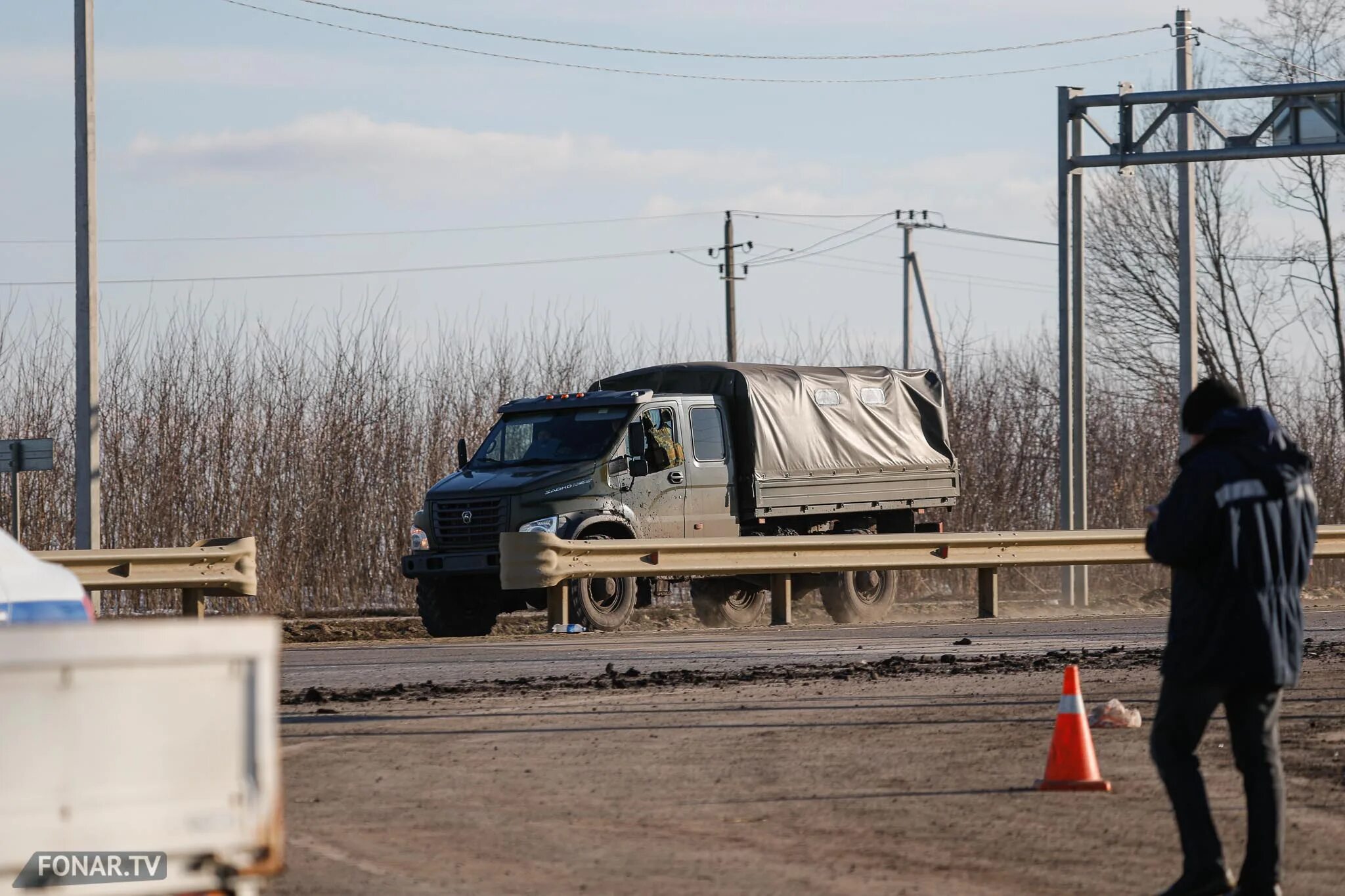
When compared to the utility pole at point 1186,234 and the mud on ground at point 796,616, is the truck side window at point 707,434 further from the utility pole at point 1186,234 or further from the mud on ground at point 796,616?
the utility pole at point 1186,234

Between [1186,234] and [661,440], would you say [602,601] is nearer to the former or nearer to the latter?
[661,440]

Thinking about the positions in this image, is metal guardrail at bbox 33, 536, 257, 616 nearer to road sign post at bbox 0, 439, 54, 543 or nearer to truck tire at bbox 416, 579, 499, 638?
truck tire at bbox 416, 579, 499, 638

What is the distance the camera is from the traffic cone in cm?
843

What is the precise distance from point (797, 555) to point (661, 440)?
2166mm

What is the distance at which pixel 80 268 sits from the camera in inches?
858

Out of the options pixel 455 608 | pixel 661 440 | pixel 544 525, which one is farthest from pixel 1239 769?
pixel 455 608

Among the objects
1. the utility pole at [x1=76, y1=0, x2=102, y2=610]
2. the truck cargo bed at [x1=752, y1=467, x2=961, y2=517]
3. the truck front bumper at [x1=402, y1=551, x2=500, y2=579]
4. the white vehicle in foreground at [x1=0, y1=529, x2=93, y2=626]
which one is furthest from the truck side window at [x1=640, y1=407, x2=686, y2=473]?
the white vehicle in foreground at [x1=0, y1=529, x2=93, y2=626]

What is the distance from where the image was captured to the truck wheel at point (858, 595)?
23.2m

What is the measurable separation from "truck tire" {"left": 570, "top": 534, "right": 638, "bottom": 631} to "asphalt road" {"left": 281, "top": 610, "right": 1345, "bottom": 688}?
0.36 meters

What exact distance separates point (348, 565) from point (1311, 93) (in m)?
15.4

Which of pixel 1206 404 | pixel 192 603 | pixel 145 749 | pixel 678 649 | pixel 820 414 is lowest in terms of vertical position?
pixel 678 649

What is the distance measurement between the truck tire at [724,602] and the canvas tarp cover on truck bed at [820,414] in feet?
5.38

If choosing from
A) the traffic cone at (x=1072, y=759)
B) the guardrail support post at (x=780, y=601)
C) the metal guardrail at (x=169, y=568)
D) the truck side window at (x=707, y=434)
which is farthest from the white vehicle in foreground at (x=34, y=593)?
the guardrail support post at (x=780, y=601)

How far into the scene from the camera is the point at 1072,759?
8516 mm
